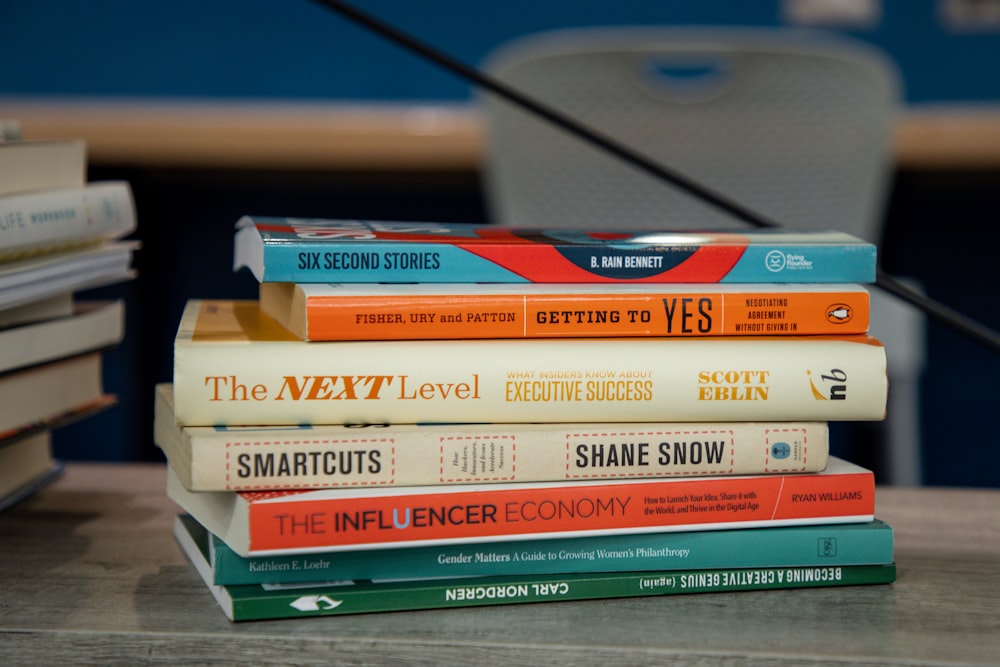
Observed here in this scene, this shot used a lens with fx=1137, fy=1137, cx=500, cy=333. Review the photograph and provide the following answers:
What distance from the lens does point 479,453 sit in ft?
1.58

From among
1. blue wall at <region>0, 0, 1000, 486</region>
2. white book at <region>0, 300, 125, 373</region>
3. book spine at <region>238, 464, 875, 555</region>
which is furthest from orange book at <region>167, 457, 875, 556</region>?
blue wall at <region>0, 0, 1000, 486</region>

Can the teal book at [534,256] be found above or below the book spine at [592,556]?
above

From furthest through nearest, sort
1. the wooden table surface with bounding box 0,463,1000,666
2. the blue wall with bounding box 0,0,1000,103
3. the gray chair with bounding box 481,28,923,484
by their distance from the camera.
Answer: the blue wall with bounding box 0,0,1000,103 → the gray chair with bounding box 481,28,923,484 → the wooden table surface with bounding box 0,463,1000,666

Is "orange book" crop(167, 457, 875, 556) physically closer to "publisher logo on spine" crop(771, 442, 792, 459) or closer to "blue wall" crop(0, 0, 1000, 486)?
"publisher logo on spine" crop(771, 442, 792, 459)

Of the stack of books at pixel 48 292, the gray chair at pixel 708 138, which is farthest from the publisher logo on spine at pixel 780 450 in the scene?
the gray chair at pixel 708 138

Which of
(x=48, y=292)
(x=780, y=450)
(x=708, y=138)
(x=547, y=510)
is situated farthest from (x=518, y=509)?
(x=708, y=138)

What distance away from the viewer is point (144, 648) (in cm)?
44

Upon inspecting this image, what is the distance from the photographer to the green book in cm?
47

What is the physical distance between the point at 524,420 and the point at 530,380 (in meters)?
0.02

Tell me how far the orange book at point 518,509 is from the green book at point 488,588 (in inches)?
0.9

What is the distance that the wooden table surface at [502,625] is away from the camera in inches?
17.3

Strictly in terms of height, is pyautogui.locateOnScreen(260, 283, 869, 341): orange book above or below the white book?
above

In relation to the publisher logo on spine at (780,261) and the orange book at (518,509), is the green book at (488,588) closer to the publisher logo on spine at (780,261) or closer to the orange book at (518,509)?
the orange book at (518,509)

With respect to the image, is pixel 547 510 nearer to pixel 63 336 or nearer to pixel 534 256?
pixel 534 256
